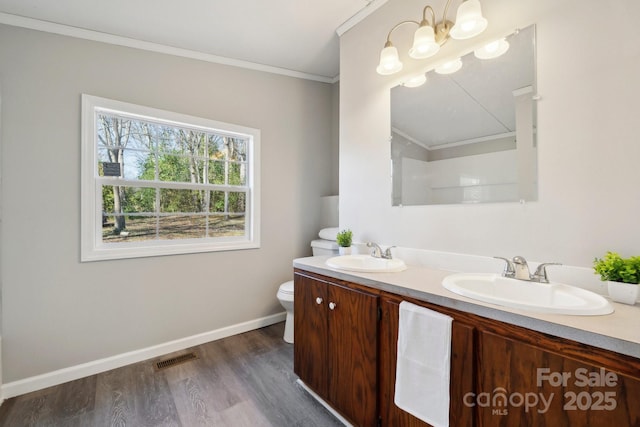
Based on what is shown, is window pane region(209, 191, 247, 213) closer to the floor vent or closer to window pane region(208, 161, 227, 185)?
window pane region(208, 161, 227, 185)

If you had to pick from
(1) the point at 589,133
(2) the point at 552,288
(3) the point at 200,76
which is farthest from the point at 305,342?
(3) the point at 200,76

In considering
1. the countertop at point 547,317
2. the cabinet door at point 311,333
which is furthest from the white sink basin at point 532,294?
the cabinet door at point 311,333

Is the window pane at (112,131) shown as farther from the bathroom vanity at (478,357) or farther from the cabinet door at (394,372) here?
the cabinet door at (394,372)

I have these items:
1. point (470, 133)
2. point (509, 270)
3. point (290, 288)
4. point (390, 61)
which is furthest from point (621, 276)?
point (290, 288)

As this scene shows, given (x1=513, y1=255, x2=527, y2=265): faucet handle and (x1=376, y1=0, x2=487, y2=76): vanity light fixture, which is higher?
(x1=376, y1=0, x2=487, y2=76): vanity light fixture

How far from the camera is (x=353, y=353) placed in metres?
1.36

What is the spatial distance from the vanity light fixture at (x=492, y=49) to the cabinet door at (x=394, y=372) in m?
1.26

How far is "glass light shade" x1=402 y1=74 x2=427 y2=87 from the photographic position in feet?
5.37

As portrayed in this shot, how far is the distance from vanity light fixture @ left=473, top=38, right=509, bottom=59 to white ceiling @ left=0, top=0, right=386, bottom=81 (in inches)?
35.4

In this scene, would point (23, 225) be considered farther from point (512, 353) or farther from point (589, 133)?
point (589, 133)

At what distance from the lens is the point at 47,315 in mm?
1881

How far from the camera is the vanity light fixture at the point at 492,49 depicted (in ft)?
4.27

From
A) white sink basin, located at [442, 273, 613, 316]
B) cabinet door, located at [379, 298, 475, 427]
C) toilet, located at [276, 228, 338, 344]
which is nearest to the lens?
white sink basin, located at [442, 273, 613, 316]

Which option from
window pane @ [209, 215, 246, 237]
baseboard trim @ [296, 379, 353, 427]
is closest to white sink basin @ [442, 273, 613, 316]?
baseboard trim @ [296, 379, 353, 427]
